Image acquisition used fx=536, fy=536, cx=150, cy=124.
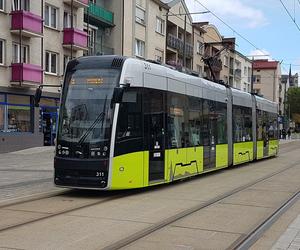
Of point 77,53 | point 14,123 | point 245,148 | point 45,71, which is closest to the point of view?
point 245,148

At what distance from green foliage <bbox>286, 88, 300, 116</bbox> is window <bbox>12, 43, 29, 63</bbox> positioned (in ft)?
264

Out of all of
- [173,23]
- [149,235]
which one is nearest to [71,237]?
[149,235]

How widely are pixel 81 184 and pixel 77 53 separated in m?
25.0

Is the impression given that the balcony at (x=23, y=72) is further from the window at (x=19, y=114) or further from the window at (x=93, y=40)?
the window at (x=93, y=40)

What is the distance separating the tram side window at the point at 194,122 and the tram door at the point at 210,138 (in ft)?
2.15

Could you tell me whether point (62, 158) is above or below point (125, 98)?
below

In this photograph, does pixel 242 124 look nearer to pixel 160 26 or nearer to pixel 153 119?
pixel 153 119

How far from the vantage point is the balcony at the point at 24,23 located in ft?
95.8

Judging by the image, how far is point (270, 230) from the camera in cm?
868

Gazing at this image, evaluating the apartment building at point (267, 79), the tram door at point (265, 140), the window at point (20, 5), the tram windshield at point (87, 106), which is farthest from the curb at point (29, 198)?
the apartment building at point (267, 79)

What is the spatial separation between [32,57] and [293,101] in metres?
82.0

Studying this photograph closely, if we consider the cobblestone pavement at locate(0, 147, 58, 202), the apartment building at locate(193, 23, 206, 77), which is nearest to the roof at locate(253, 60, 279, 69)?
the apartment building at locate(193, 23, 206, 77)

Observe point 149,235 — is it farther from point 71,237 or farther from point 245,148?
point 245,148

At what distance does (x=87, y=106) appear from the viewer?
12.0m
